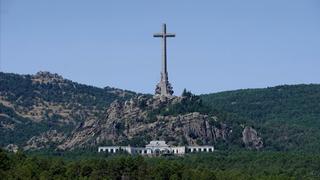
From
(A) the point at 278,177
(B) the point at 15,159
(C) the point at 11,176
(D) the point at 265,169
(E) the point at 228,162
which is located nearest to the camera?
(C) the point at 11,176

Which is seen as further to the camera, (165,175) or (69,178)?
(165,175)

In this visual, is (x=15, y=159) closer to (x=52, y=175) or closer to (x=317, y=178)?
(x=52, y=175)

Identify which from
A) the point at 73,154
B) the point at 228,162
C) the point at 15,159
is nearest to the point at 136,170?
the point at 15,159

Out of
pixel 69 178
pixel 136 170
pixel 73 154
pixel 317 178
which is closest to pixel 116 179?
pixel 136 170

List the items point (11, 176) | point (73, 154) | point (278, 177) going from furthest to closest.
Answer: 1. point (73, 154)
2. point (278, 177)
3. point (11, 176)

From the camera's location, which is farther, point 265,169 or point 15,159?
point 265,169

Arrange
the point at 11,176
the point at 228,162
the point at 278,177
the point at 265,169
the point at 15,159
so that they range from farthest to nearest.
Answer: the point at 228,162 < the point at 265,169 < the point at 15,159 < the point at 278,177 < the point at 11,176

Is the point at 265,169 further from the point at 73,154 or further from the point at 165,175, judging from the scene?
the point at 73,154

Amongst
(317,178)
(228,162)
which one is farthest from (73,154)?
(317,178)

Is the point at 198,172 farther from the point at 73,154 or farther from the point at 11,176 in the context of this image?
the point at 73,154

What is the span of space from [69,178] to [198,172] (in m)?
15.3

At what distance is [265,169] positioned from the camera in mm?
170375

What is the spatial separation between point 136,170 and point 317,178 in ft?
68.4

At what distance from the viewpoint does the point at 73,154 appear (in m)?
199
